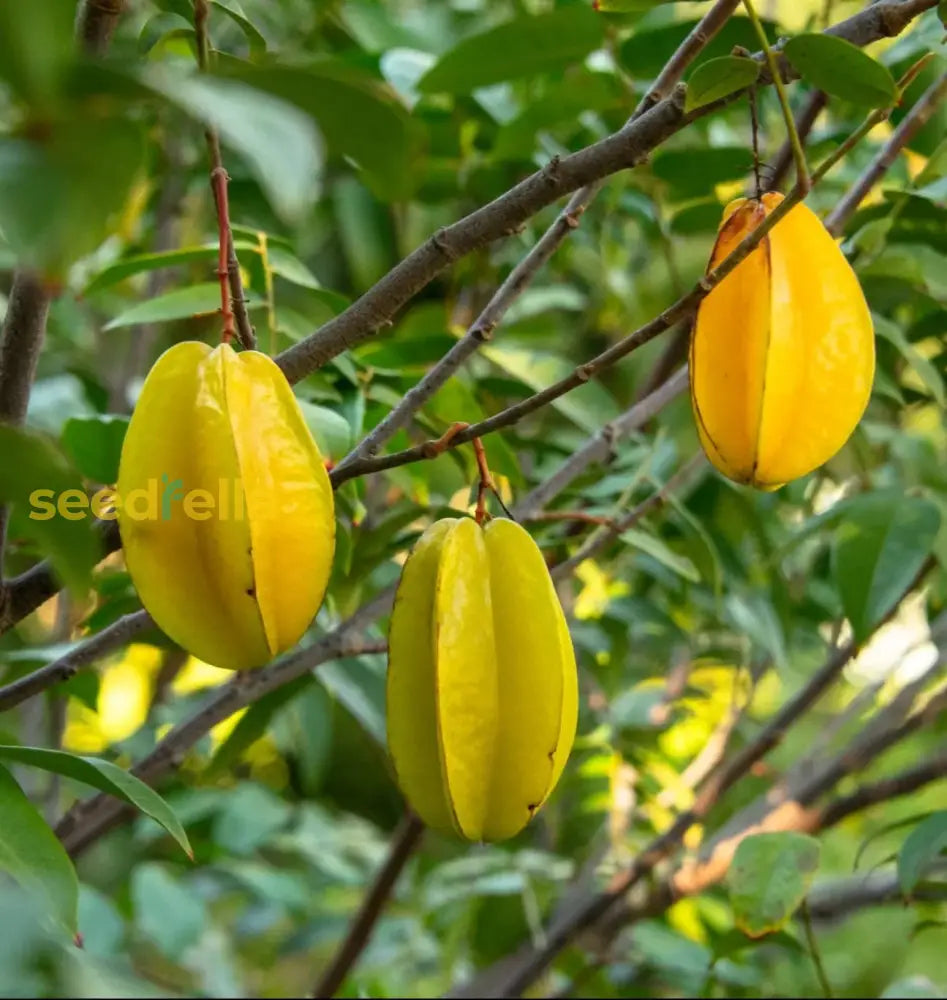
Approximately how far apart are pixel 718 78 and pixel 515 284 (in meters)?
0.17

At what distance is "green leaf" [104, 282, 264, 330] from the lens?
0.80 m

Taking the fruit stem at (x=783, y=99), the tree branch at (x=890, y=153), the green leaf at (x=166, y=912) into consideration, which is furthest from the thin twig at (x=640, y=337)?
the green leaf at (x=166, y=912)

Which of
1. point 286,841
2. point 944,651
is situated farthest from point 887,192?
point 286,841

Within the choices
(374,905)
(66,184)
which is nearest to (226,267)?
(66,184)

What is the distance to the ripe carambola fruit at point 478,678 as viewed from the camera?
557 mm

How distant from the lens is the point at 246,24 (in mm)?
604

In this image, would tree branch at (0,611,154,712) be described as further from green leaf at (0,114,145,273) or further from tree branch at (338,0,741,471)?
green leaf at (0,114,145,273)

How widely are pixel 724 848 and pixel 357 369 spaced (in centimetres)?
59

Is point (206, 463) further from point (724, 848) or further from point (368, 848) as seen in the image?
point (368, 848)

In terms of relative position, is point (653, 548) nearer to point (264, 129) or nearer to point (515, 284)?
point (515, 284)

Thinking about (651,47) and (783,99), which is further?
(651,47)

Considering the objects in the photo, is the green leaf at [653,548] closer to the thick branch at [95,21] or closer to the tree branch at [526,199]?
the tree branch at [526,199]

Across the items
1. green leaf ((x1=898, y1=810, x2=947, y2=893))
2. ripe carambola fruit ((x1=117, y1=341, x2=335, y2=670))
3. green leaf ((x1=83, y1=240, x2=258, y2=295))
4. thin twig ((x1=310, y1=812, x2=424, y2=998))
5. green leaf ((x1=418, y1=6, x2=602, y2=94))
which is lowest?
thin twig ((x1=310, y1=812, x2=424, y2=998))

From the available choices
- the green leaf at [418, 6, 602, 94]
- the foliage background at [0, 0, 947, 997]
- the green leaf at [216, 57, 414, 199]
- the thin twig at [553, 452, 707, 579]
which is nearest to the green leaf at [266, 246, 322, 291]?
the foliage background at [0, 0, 947, 997]
